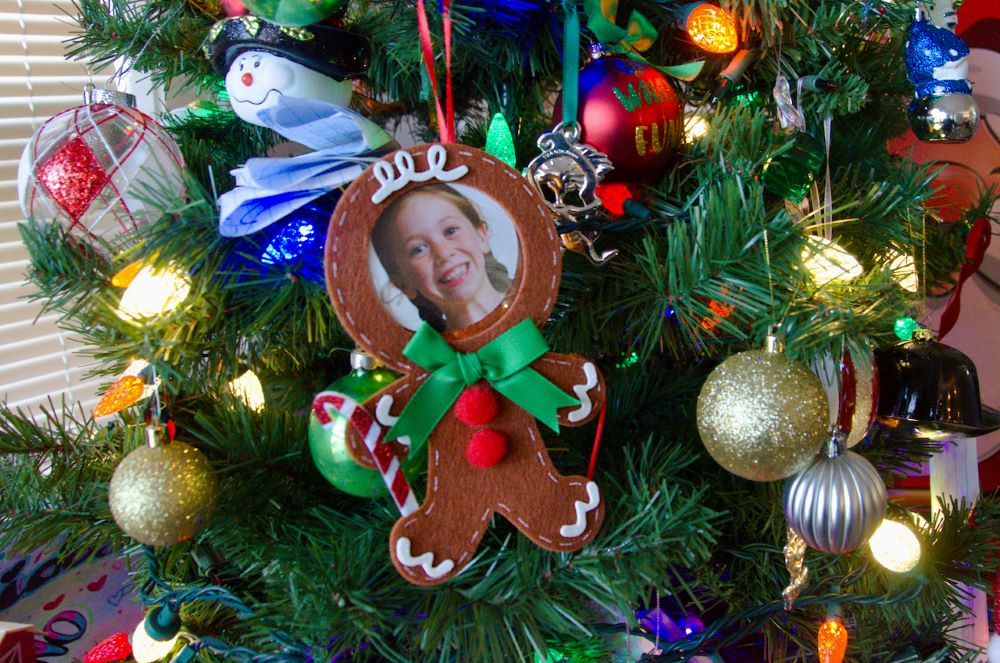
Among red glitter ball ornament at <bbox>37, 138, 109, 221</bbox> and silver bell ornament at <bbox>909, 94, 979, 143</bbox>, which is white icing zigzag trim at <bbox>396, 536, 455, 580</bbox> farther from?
silver bell ornament at <bbox>909, 94, 979, 143</bbox>

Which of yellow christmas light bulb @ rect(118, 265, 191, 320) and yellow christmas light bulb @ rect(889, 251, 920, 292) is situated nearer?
yellow christmas light bulb @ rect(118, 265, 191, 320)

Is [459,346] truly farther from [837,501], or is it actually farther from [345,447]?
[837,501]

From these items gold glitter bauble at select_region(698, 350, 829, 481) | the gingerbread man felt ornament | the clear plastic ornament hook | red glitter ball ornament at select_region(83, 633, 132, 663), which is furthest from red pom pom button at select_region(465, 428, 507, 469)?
red glitter ball ornament at select_region(83, 633, 132, 663)

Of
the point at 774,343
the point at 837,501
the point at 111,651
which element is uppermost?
the point at 774,343

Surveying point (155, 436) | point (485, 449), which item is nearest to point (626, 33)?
point (485, 449)

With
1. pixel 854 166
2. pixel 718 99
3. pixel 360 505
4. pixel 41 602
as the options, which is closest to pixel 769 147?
pixel 718 99

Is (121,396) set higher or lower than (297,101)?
lower

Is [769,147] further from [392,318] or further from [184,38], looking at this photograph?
[184,38]
